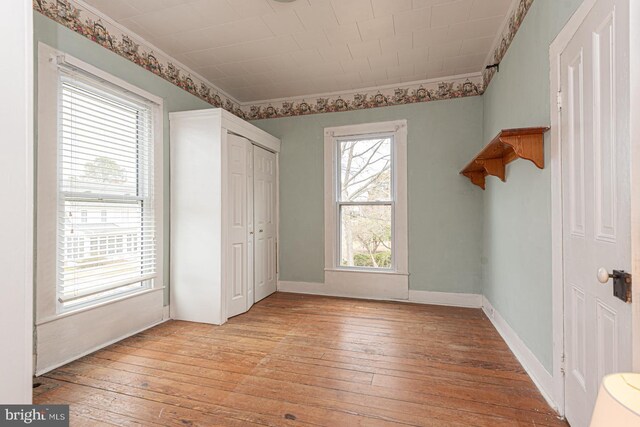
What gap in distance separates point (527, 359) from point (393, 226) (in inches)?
82.0

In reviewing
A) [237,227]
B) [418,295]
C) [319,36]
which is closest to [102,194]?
[237,227]

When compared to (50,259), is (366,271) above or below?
below

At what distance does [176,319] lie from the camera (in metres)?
3.29

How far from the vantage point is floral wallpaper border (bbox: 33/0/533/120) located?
2361mm

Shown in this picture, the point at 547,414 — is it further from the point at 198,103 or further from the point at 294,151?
the point at 198,103

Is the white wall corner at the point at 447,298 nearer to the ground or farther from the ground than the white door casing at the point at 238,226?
nearer to the ground

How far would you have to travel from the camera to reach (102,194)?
260cm

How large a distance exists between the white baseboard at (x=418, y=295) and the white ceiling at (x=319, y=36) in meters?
2.69

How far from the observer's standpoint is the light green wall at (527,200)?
1884mm

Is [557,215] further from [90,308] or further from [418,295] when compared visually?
[90,308]

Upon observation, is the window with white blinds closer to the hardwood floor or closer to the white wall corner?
the hardwood floor

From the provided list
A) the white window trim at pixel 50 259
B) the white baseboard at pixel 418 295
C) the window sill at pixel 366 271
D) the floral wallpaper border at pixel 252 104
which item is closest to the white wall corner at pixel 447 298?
the white baseboard at pixel 418 295

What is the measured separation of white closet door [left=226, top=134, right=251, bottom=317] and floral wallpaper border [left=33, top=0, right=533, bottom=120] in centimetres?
94

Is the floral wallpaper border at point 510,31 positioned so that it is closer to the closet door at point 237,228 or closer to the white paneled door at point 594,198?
A: the white paneled door at point 594,198
